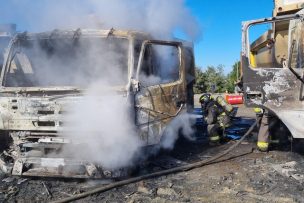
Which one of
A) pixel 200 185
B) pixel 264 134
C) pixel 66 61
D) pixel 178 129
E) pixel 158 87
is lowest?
pixel 200 185

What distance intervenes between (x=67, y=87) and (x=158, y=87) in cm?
129

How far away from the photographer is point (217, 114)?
25.0 feet

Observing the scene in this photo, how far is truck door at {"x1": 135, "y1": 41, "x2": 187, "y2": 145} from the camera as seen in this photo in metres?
4.93

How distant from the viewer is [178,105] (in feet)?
18.8

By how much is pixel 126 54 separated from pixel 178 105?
1243 millimetres

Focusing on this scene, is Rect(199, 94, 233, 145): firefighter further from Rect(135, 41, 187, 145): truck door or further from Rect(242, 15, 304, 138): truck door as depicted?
Rect(242, 15, 304, 138): truck door

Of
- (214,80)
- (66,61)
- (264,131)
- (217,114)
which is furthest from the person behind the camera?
(214,80)

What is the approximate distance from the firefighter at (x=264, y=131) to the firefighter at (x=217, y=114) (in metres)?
1.00

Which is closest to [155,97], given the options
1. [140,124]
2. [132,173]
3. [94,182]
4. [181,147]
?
[140,124]

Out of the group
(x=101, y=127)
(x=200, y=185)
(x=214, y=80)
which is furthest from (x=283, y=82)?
(x=214, y=80)

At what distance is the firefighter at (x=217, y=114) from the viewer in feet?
24.0

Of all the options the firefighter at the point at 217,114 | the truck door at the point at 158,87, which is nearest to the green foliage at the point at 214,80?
the firefighter at the point at 217,114

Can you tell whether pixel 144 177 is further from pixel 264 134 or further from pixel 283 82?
pixel 264 134

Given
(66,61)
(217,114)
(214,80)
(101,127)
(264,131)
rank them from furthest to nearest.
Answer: (214,80)
(217,114)
(264,131)
(66,61)
(101,127)
